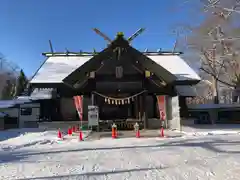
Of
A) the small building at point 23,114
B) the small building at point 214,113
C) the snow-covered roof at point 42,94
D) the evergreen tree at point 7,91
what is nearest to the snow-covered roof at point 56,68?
the snow-covered roof at point 42,94

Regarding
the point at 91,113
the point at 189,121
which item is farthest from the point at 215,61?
the point at 91,113

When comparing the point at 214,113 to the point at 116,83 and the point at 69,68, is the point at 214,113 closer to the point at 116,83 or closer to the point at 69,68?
the point at 116,83

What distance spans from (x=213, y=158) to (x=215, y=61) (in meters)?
23.0

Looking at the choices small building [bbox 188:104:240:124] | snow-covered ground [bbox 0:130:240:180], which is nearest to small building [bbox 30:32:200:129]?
small building [bbox 188:104:240:124]

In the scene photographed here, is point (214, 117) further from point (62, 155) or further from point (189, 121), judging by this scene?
point (62, 155)

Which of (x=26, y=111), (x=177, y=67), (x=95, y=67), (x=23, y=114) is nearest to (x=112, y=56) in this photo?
(x=95, y=67)

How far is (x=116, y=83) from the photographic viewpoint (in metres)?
17.2

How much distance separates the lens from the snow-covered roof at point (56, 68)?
17.3m

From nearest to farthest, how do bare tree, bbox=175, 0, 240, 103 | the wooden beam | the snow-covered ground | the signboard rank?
1. the snow-covered ground
2. bare tree, bbox=175, 0, 240, 103
3. the signboard
4. the wooden beam

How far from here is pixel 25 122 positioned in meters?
22.2

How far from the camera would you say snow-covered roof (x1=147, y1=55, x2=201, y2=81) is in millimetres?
17911

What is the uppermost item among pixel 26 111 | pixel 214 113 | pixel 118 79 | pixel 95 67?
pixel 95 67

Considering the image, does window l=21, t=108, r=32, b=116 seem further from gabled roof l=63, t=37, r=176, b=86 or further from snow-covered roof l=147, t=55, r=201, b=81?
snow-covered roof l=147, t=55, r=201, b=81

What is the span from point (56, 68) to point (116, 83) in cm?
579
